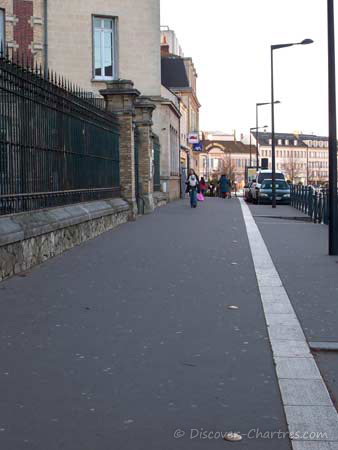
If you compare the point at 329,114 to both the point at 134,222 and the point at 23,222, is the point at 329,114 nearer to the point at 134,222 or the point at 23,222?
the point at 23,222

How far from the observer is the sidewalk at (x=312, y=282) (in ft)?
20.4

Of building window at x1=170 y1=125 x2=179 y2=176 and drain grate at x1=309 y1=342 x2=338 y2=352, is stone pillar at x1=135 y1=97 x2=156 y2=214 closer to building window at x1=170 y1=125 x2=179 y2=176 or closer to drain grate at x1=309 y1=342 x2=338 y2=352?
building window at x1=170 y1=125 x2=179 y2=176

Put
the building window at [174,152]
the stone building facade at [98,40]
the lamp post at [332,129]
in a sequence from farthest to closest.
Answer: the building window at [174,152] < the stone building facade at [98,40] < the lamp post at [332,129]

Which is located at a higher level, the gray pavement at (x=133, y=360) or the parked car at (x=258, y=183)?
the parked car at (x=258, y=183)

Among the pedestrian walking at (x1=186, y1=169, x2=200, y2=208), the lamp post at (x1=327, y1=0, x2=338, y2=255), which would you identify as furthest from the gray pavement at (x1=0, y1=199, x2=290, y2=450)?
the pedestrian walking at (x1=186, y1=169, x2=200, y2=208)

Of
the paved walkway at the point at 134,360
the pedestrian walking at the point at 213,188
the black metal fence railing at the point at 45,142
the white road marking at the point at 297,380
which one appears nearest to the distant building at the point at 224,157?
the pedestrian walking at the point at 213,188

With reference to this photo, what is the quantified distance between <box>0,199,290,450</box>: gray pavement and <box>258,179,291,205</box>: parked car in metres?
30.1

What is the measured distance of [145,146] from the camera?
2502cm

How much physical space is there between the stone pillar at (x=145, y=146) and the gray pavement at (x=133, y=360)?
574 inches

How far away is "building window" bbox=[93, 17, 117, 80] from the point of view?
33188mm

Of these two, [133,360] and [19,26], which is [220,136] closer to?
[19,26]

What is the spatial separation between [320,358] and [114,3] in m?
29.4

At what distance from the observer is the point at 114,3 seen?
108 ft

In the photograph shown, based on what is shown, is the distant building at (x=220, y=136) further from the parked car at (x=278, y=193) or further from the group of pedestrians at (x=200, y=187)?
the parked car at (x=278, y=193)
